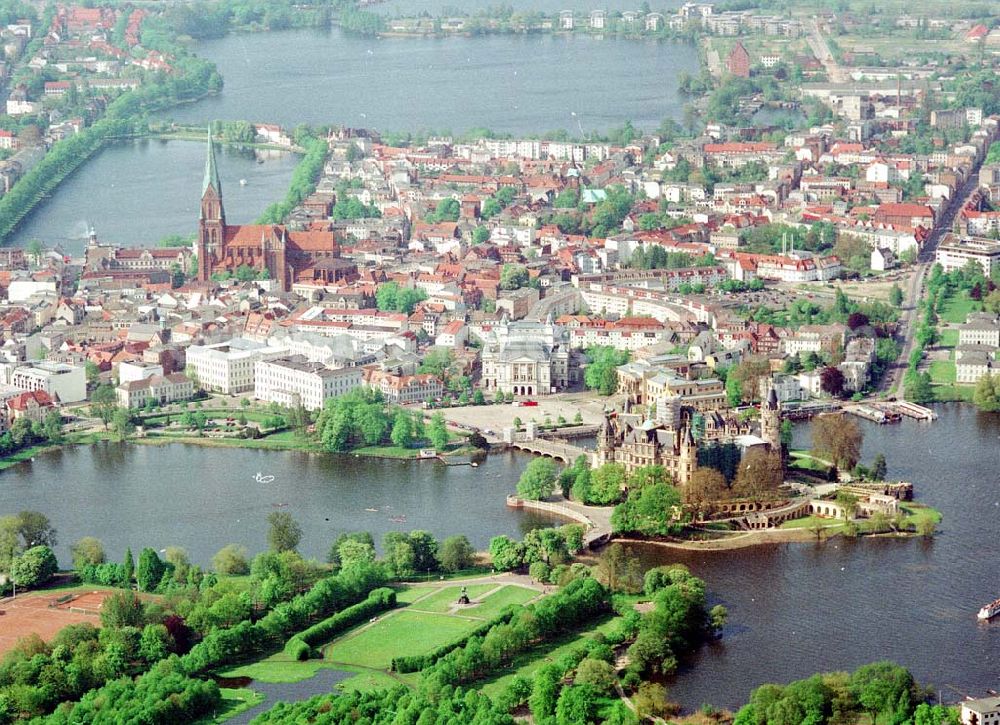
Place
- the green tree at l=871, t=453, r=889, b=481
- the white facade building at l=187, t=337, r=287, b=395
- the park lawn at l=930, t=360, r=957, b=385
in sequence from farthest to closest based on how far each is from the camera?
the white facade building at l=187, t=337, r=287, b=395
the park lawn at l=930, t=360, r=957, b=385
the green tree at l=871, t=453, r=889, b=481

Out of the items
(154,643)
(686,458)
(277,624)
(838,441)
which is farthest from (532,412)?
(154,643)

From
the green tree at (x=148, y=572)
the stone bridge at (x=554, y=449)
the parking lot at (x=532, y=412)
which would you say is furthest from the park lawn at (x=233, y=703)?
the parking lot at (x=532, y=412)

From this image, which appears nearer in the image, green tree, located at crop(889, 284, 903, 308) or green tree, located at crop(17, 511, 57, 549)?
green tree, located at crop(17, 511, 57, 549)

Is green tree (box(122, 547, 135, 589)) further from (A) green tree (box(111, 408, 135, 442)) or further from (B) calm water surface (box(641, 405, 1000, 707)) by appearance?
(A) green tree (box(111, 408, 135, 442))

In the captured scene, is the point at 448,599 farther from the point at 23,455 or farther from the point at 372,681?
the point at 23,455

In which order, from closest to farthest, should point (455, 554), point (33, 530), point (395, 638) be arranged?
1. point (395, 638)
2. point (455, 554)
3. point (33, 530)

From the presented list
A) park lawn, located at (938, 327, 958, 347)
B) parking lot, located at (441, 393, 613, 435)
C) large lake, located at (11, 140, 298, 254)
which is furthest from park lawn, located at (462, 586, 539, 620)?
large lake, located at (11, 140, 298, 254)

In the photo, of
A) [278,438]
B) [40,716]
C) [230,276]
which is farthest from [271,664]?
[230,276]
